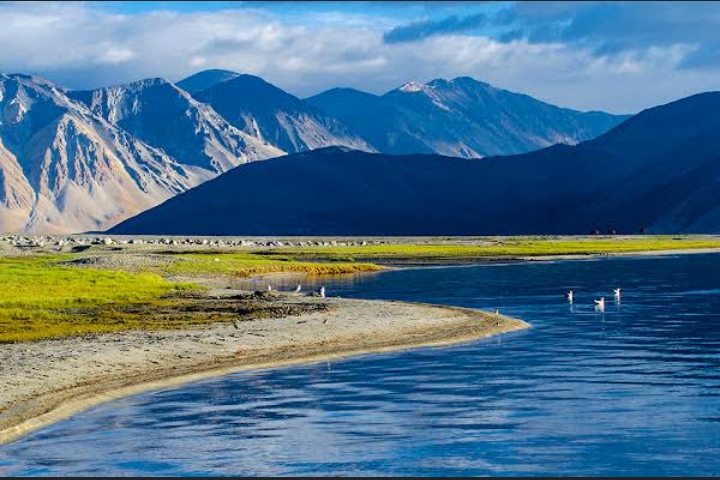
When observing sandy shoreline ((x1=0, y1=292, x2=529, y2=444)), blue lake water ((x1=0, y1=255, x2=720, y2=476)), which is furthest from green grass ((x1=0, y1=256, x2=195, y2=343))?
blue lake water ((x1=0, y1=255, x2=720, y2=476))

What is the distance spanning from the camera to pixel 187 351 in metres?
45.8

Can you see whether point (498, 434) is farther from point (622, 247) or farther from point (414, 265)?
point (622, 247)

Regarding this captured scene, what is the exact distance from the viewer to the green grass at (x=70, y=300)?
172ft

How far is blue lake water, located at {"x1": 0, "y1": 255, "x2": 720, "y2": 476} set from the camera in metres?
28.2

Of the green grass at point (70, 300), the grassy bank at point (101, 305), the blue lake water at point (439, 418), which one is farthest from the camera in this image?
the grassy bank at point (101, 305)

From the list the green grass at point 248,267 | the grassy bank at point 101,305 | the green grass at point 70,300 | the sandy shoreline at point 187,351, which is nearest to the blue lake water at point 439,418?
the sandy shoreline at point 187,351

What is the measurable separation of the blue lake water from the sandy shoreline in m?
1.25

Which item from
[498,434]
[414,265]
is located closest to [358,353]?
[498,434]

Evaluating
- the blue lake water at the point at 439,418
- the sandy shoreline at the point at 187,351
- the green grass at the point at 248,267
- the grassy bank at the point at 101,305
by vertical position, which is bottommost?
the blue lake water at the point at 439,418

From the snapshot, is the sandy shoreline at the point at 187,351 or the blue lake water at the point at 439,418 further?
the sandy shoreline at the point at 187,351

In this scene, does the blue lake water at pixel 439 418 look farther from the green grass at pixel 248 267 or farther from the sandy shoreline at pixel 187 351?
the green grass at pixel 248 267

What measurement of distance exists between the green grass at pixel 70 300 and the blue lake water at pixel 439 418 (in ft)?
43.5

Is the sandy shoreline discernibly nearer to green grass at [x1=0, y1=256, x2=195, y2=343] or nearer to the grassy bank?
the grassy bank

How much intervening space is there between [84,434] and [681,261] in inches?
4378
